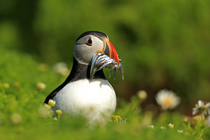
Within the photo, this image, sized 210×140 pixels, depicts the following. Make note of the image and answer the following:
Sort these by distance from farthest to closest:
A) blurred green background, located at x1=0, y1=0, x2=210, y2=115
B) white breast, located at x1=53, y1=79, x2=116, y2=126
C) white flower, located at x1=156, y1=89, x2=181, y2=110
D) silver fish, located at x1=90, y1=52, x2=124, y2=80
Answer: blurred green background, located at x1=0, y1=0, x2=210, y2=115
white flower, located at x1=156, y1=89, x2=181, y2=110
silver fish, located at x1=90, y1=52, x2=124, y2=80
white breast, located at x1=53, y1=79, x2=116, y2=126

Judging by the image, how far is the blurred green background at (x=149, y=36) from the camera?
6.12m

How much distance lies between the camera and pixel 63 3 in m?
6.52

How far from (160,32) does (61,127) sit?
5053mm

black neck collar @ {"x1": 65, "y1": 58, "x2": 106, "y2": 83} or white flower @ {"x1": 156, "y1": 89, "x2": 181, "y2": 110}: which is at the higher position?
black neck collar @ {"x1": 65, "y1": 58, "x2": 106, "y2": 83}

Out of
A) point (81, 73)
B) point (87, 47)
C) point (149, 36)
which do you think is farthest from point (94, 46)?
point (149, 36)

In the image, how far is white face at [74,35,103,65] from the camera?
73.5 inches

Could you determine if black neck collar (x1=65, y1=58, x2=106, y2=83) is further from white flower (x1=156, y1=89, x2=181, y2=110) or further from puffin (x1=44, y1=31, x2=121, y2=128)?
white flower (x1=156, y1=89, x2=181, y2=110)

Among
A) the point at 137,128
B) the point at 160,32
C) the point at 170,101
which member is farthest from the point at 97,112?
the point at 160,32

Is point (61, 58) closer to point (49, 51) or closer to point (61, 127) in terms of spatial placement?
point (49, 51)

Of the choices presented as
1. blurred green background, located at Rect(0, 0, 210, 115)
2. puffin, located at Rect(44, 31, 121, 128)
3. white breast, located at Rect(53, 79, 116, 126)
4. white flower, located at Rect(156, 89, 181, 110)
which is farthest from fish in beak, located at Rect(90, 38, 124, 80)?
blurred green background, located at Rect(0, 0, 210, 115)

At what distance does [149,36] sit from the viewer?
20.4 feet

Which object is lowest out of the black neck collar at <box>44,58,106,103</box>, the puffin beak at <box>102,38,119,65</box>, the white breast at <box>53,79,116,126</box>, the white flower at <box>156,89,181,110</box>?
the white flower at <box>156,89,181,110</box>

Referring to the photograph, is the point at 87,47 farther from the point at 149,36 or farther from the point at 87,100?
the point at 149,36

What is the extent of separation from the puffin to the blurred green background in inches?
165
